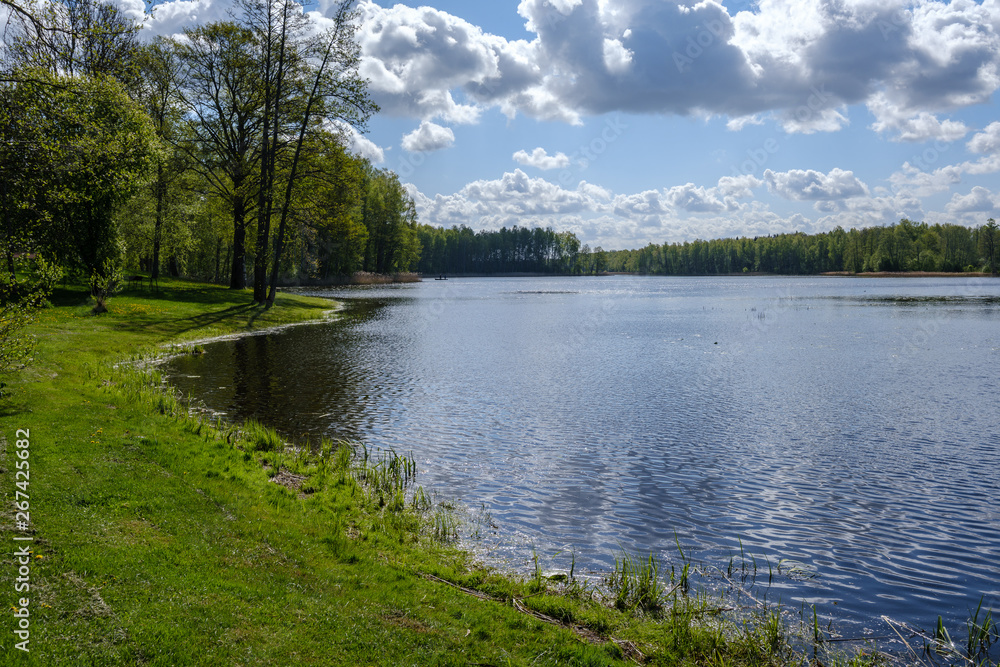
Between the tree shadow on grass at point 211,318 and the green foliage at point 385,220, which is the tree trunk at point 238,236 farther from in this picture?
the green foliage at point 385,220

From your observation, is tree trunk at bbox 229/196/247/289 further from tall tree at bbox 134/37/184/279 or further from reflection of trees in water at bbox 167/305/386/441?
reflection of trees in water at bbox 167/305/386/441

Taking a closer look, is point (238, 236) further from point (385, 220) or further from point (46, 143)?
point (385, 220)

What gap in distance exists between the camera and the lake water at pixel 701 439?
33.9 feet

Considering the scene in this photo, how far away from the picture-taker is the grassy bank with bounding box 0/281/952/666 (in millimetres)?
6309

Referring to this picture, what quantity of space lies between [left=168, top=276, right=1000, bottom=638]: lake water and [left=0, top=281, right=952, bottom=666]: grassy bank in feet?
4.76

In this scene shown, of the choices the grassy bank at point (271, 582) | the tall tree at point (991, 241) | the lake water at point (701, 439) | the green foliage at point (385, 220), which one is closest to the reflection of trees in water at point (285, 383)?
the lake water at point (701, 439)

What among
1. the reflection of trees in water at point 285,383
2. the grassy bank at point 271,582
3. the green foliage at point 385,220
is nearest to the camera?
the grassy bank at point 271,582

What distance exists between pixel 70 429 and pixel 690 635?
40.1 feet

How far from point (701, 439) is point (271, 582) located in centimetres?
1306

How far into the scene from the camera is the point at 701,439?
17359mm

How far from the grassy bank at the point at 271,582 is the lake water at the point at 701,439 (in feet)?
4.76

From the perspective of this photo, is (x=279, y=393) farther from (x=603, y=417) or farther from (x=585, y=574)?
(x=585, y=574)

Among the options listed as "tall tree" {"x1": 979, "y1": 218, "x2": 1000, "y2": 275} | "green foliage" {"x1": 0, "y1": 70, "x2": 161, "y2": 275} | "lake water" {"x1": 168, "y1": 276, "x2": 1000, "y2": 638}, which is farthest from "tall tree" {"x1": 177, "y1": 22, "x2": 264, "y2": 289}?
"tall tree" {"x1": 979, "y1": 218, "x2": 1000, "y2": 275}

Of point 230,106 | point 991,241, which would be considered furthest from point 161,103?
point 991,241
